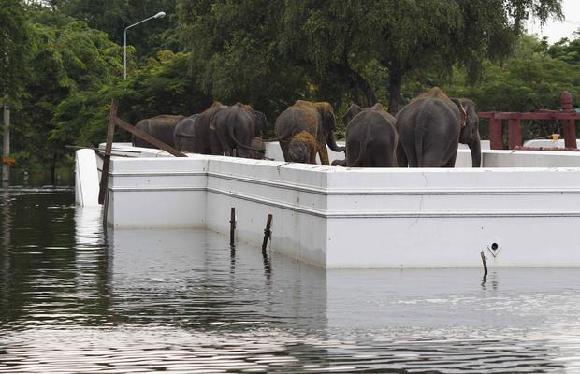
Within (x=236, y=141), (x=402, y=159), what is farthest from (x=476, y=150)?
(x=236, y=141)

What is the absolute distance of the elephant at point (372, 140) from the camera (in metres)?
22.2

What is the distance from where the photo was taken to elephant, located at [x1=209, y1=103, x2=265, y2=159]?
33.1m

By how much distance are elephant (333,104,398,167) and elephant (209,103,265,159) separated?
34.3ft

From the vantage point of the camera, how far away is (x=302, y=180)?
1925cm

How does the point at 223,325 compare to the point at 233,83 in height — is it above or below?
below

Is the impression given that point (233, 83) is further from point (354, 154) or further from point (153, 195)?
point (354, 154)

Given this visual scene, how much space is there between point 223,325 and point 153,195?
12954 millimetres

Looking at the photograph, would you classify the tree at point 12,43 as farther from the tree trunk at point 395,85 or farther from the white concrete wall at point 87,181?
the white concrete wall at point 87,181

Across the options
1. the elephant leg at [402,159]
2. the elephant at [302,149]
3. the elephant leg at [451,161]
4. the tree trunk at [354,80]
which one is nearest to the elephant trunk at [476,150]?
the elephant leg at [402,159]

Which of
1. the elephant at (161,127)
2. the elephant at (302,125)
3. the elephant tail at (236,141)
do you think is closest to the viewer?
the elephant at (302,125)

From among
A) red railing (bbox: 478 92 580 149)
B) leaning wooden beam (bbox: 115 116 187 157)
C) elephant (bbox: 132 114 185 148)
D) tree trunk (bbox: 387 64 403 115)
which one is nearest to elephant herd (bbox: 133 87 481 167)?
leaning wooden beam (bbox: 115 116 187 157)

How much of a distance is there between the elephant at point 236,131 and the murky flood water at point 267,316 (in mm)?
11755

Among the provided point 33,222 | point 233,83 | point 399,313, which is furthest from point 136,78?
point 399,313

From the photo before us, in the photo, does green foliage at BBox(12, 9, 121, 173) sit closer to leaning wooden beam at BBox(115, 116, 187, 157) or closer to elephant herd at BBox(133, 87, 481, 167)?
elephant herd at BBox(133, 87, 481, 167)
